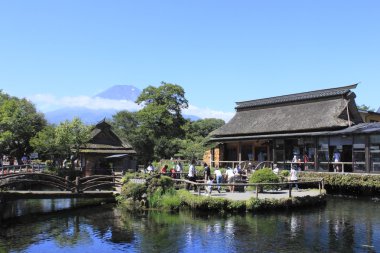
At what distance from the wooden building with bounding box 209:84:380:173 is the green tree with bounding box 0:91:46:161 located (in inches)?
989

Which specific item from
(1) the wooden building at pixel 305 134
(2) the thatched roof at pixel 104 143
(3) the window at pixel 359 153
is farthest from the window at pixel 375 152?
(2) the thatched roof at pixel 104 143

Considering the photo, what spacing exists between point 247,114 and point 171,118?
23.3 meters

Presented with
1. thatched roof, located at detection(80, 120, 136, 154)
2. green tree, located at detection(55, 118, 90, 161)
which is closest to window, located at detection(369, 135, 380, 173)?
thatched roof, located at detection(80, 120, 136, 154)

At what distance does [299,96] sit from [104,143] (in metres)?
23.3

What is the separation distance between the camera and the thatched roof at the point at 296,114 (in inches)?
1446

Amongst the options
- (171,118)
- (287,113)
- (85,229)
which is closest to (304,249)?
(85,229)

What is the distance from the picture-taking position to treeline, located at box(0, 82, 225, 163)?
4653 centimetres

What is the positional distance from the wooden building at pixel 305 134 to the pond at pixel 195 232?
28.9 ft

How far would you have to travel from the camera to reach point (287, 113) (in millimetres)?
41875

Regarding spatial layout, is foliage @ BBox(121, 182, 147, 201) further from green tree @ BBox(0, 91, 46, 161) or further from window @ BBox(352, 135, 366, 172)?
green tree @ BBox(0, 91, 46, 161)

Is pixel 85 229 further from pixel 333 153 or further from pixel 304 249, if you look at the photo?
pixel 333 153

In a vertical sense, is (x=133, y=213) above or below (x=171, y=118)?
below

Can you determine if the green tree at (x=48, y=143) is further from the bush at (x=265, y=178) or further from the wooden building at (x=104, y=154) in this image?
the bush at (x=265, y=178)

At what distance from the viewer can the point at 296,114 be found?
133 feet
